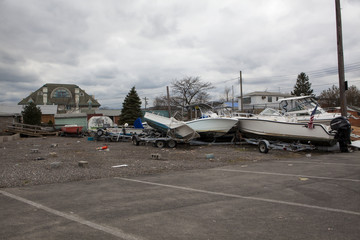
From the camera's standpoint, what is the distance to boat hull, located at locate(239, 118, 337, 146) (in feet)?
39.7

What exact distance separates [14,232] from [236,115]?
14983mm

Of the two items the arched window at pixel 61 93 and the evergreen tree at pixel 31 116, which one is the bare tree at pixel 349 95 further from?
the arched window at pixel 61 93

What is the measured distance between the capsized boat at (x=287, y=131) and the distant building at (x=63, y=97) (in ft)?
211

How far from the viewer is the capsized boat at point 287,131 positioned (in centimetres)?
1210

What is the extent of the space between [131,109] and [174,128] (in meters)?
25.6

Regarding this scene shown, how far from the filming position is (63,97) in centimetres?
7662

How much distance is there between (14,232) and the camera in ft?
11.8

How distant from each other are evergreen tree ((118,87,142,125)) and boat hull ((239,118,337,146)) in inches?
1013

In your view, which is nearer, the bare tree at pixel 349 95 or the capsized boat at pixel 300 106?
the capsized boat at pixel 300 106

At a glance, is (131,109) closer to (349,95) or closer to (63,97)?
(349,95)

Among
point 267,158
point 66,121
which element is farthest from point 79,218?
point 66,121

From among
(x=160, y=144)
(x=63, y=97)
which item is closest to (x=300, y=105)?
(x=160, y=144)

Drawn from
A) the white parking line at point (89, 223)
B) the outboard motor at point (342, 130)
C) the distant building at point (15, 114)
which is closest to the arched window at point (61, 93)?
the distant building at point (15, 114)

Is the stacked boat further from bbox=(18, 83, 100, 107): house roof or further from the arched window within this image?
the arched window
